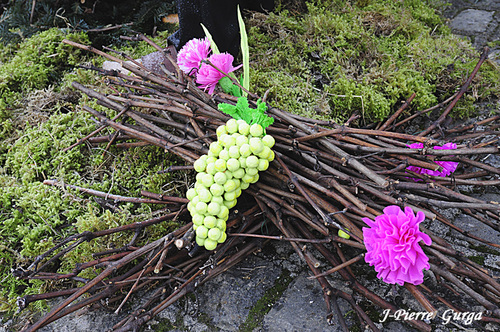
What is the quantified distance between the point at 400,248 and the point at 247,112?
785 mm

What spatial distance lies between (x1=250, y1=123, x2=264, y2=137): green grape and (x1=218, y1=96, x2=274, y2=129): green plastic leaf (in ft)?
0.21

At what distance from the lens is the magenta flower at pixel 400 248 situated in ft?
3.85

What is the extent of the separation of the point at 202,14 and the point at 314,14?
1.11m

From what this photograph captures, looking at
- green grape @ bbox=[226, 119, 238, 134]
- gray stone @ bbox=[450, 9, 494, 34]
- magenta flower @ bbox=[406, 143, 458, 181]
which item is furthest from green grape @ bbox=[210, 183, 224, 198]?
gray stone @ bbox=[450, 9, 494, 34]

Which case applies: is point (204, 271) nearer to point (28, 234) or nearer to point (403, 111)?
point (28, 234)

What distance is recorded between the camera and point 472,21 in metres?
3.64

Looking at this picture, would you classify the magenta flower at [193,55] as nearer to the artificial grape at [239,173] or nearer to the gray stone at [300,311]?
the artificial grape at [239,173]

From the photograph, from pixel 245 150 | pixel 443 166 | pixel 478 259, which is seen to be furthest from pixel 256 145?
pixel 478 259

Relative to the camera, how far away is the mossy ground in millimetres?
1862

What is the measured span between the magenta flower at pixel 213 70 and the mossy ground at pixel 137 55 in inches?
19.0

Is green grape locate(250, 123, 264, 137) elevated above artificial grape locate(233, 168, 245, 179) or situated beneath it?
elevated above

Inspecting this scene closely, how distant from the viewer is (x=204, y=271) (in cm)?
151

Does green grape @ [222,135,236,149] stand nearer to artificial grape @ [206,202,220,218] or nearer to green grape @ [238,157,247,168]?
green grape @ [238,157,247,168]

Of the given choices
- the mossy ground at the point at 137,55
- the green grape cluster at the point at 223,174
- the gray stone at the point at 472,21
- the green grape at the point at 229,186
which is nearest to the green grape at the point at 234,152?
the green grape cluster at the point at 223,174
